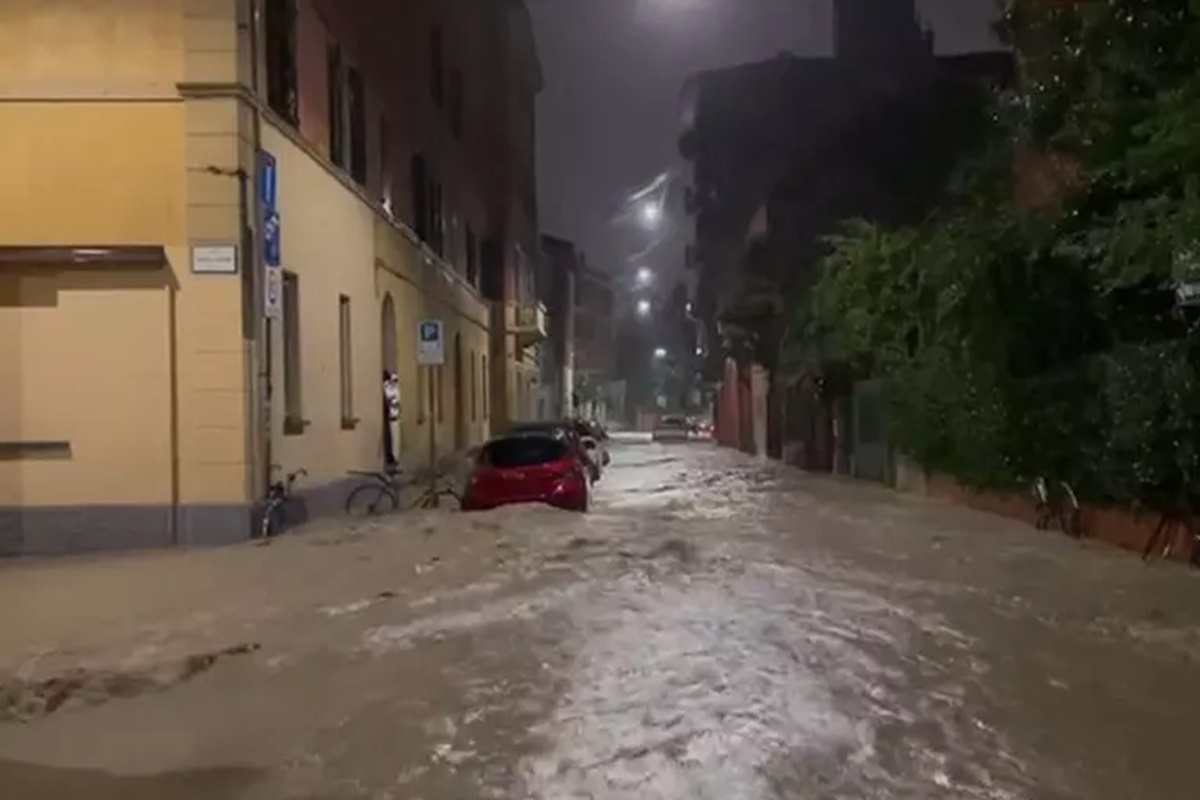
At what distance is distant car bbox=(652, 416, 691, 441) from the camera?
2954 inches

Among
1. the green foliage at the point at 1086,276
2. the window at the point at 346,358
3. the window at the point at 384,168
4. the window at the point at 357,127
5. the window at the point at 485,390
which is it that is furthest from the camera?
the window at the point at 485,390

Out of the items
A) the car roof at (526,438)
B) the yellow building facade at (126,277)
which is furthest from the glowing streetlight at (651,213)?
the yellow building facade at (126,277)


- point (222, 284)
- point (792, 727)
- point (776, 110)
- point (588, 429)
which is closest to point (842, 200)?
point (588, 429)

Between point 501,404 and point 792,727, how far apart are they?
42.7m

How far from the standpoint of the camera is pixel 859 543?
17375 mm

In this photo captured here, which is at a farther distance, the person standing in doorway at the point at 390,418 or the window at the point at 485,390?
the window at the point at 485,390

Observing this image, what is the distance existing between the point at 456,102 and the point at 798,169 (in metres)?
10.8

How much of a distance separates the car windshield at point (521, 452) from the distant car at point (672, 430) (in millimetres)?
53774

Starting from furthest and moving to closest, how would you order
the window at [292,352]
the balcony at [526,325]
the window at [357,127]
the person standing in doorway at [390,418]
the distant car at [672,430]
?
the distant car at [672,430]
the balcony at [526,325]
the person standing in doorway at [390,418]
the window at [357,127]
the window at [292,352]

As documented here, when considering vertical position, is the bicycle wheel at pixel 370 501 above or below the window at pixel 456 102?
below

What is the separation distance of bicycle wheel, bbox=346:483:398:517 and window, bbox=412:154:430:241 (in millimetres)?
10858

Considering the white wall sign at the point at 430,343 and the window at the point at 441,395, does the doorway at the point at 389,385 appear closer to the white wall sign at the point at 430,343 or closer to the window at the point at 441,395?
the white wall sign at the point at 430,343

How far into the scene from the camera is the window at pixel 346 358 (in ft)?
73.9

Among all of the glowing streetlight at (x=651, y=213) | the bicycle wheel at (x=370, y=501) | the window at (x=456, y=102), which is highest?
the glowing streetlight at (x=651, y=213)
